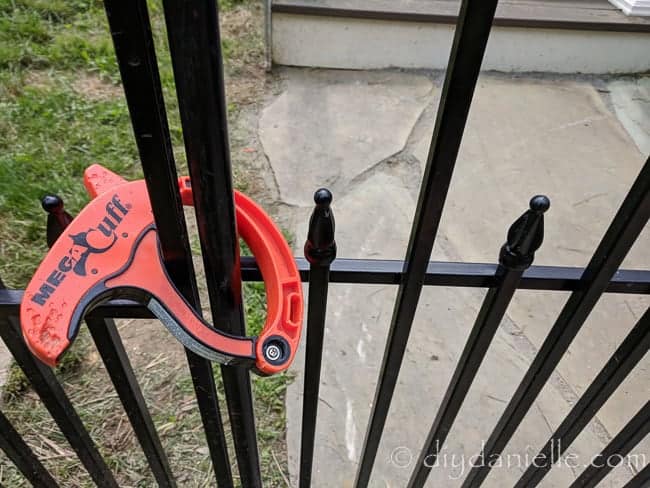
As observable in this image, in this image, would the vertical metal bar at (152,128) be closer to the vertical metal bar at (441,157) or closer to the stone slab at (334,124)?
the vertical metal bar at (441,157)

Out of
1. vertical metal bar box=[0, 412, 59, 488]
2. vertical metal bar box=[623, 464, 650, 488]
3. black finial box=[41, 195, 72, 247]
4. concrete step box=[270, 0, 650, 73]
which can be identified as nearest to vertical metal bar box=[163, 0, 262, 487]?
black finial box=[41, 195, 72, 247]

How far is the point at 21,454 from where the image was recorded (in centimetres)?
83

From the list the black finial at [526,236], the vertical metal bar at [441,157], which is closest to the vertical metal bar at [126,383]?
the vertical metal bar at [441,157]

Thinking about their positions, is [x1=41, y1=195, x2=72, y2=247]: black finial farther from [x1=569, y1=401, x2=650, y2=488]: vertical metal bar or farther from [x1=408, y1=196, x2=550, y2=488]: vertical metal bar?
[x1=569, y1=401, x2=650, y2=488]: vertical metal bar

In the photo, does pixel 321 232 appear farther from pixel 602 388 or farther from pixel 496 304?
pixel 602 388

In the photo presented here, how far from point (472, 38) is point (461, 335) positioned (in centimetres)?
137

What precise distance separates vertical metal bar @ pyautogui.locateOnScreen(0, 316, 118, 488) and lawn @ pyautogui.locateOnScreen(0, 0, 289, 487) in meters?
0.49

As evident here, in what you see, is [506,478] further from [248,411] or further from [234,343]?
[234,343]

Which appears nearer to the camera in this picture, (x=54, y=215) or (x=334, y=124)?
(x=54, y=215)

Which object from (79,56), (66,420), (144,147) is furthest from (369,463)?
(79,56)

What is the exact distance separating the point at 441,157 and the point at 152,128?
276 millimetres

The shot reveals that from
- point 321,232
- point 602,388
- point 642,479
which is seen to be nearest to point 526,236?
point 321,232

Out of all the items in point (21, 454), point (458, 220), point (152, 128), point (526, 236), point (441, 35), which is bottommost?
point (21, 454)

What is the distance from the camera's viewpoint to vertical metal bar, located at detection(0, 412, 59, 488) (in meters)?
0.79
